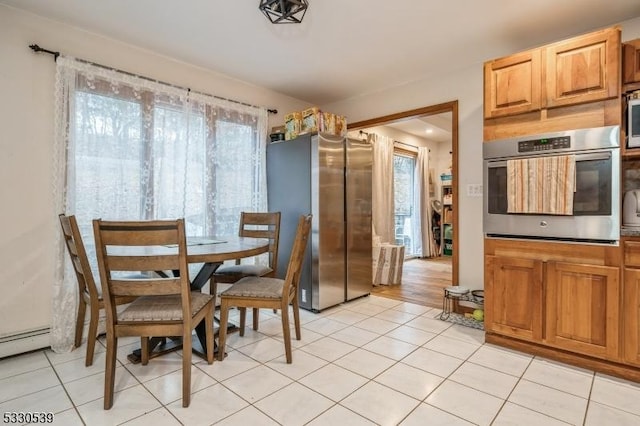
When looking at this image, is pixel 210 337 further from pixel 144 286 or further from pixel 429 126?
pixel 429 126

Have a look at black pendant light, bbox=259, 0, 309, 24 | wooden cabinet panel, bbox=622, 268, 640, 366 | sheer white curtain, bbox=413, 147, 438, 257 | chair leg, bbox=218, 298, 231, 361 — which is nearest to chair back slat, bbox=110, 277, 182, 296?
chair leg, bbox=218, 298, 231, 361

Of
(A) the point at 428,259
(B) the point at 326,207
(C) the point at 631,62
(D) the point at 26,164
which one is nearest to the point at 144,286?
(D) the point at 26,164

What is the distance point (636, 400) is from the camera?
178cm

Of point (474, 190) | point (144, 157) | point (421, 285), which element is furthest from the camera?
point (421, 285)

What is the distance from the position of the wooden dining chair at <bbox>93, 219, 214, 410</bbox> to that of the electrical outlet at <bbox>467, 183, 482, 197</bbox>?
2668mm

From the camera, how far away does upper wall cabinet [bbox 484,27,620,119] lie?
204 cm

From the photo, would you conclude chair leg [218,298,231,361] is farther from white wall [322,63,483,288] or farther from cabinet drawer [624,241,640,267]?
cabinet drawer [624,241,640,267]

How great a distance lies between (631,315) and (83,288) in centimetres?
358

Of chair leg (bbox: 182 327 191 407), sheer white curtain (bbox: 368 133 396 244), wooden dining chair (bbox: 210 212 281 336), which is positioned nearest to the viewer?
chair leg (bbox: 182 327 191 407)

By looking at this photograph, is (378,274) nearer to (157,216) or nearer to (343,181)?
(343,181)

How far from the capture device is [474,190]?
3.15m

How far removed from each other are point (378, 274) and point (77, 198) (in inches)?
138

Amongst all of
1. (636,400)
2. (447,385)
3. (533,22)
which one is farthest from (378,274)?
(533,22)

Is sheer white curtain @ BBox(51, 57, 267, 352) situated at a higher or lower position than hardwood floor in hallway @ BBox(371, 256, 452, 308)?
higher
